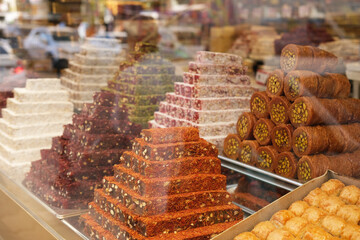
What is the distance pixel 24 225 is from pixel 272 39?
344cm

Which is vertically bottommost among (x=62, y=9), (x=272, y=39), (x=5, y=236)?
(x=5, y=236)

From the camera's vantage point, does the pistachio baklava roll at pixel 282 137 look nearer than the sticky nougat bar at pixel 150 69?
Yes

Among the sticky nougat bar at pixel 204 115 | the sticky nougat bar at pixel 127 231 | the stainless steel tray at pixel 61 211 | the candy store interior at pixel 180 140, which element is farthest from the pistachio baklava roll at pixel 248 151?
the stainless steel tray at pixel 61 211

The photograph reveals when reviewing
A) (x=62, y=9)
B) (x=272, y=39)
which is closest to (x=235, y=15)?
(x=272, y=39)

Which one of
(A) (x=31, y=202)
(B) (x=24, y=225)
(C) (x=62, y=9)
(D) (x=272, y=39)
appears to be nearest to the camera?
(B) (x=24, y=225)

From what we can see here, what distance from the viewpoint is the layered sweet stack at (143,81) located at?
329cm

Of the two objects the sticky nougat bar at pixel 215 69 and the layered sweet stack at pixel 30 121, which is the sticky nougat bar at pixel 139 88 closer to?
the layered sweet stack at pixel 30 121

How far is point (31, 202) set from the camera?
7.49 ft

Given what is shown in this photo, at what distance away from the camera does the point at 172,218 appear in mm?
1664

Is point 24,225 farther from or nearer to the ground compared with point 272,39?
nearer to the ground

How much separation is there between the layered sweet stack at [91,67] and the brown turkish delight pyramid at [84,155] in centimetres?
141

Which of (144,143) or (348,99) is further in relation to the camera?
(348,99)

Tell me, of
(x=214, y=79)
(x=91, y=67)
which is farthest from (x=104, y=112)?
(x=91, y=67)

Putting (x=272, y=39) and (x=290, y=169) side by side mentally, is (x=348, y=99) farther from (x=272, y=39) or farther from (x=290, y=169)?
(x=272, y=39)
